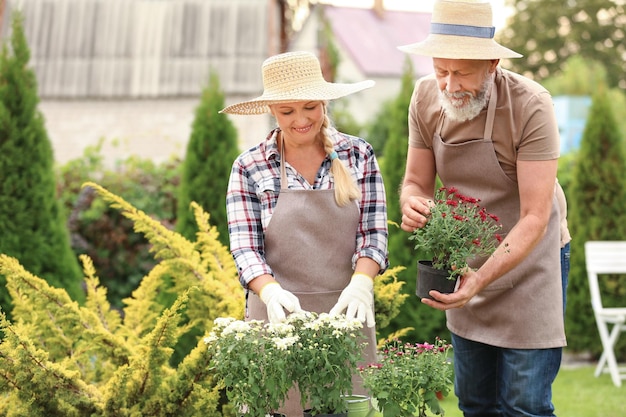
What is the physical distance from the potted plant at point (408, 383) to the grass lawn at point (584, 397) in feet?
10.2

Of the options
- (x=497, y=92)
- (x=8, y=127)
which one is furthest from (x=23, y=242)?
(x=497, y=92)

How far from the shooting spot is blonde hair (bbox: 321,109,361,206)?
2.93m

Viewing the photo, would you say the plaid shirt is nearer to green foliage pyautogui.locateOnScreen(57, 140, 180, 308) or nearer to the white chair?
the white chair

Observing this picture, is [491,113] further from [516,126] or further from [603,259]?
[603,259]

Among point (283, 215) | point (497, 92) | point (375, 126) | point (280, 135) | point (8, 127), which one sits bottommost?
point (375, 126)

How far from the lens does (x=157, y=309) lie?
5.25m

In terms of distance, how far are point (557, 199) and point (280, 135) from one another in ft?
3.22

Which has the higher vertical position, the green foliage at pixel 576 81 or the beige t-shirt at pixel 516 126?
the beige t-shirt at pixel 516 126

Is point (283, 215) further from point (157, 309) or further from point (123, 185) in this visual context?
point (123, 185)

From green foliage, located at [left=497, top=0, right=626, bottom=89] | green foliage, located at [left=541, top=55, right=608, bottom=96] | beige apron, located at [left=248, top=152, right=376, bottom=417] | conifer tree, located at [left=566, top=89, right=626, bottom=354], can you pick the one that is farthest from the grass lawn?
green foliage, located at [left=497, top=0, right=626, bottom=89]

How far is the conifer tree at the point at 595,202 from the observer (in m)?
7.82

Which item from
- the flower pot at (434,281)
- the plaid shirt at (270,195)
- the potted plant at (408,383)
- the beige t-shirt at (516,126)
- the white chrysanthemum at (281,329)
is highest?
the beige t-shirt at (516,126)

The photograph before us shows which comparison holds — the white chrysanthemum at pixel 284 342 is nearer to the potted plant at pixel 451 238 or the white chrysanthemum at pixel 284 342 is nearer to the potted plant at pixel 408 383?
the potted plant at pixel 408 383

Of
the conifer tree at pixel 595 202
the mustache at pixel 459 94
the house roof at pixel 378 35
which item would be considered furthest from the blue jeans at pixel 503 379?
the house roof at pixel 378 35
